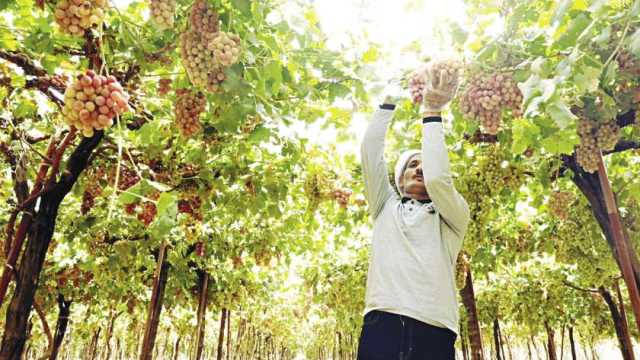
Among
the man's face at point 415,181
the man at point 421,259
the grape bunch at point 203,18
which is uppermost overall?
the grape bunch at point 203,18

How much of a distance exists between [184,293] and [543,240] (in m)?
6.94

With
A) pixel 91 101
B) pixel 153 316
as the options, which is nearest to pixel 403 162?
pixel 91 101

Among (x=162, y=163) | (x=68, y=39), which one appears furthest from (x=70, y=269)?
(x=68, y=39)

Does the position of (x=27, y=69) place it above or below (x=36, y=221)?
above

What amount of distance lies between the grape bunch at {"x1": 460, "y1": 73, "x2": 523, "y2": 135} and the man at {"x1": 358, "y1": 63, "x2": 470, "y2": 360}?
0.18 meters

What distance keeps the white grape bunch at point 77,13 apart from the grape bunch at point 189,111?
109 cm

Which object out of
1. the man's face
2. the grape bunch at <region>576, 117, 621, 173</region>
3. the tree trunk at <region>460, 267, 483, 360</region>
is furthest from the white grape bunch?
the tree trunk at <region>460, 267, 483, 360</region>

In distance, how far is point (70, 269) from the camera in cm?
818

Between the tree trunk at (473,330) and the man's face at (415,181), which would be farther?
the tree trunk at (473,330)

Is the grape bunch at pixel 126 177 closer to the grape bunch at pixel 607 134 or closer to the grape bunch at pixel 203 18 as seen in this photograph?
the grape bunch at pixel 203 18

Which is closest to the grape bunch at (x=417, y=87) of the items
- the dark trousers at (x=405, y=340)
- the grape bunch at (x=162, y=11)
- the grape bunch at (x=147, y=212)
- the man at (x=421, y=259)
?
the man at (x=421, y=259)

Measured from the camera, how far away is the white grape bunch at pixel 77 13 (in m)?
1.59

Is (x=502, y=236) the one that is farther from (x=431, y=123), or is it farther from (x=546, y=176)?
(x=431, y=123)

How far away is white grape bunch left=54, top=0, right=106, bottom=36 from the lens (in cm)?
159
